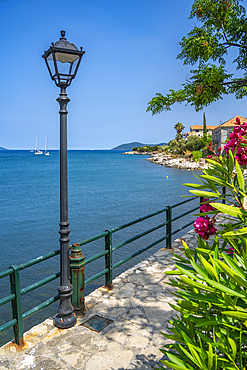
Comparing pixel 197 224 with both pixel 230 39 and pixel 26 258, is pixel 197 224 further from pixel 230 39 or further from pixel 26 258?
pixel 26 258

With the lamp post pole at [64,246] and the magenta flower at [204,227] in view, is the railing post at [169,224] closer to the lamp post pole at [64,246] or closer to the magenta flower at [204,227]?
Result: the lamp post pole at [64,246]

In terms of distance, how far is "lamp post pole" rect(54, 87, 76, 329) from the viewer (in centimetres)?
351

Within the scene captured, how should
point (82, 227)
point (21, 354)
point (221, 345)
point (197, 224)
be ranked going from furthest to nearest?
point (82, 227), point (21, 354), point (197, 224), point (221, 345)

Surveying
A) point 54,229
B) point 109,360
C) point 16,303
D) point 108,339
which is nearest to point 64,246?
point 16,303

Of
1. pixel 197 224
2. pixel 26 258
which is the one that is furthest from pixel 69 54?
pixel 26 258

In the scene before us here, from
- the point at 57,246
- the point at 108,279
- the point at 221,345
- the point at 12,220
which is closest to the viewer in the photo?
the point at 221,345

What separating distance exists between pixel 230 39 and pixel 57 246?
917 cm

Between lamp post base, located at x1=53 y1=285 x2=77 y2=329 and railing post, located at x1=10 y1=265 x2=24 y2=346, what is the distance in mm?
498

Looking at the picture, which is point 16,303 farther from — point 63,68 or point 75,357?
point 63,68

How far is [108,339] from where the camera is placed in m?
3.25

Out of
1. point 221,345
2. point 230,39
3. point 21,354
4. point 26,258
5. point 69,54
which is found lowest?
point 26,258

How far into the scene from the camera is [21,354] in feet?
9.90

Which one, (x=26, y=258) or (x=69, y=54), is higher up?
(x=69, y=54)

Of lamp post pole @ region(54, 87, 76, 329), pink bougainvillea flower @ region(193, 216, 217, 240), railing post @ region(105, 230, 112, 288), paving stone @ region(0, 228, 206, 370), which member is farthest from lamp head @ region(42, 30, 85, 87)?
paving stone @ region(0, 228, 206, 370)
